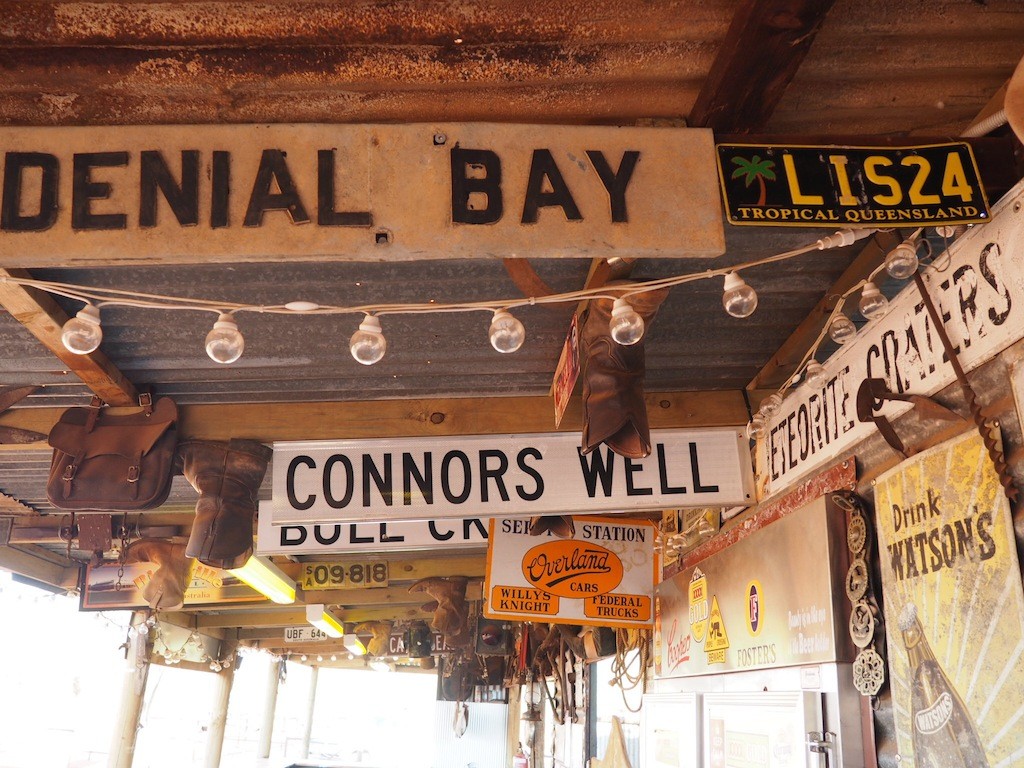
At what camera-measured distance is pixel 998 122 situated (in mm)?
2273

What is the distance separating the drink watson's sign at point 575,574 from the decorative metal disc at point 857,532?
2.36 m

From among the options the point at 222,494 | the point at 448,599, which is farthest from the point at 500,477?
the point at 448,599

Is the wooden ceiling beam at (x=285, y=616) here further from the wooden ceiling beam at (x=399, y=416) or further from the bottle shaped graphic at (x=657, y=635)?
the wooden ceiling beam at (x=399, y=416)

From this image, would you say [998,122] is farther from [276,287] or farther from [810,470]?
[276,287]

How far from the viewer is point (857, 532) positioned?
112 inches

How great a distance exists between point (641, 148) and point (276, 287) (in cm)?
152

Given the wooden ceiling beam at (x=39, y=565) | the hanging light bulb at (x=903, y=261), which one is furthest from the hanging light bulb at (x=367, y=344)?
the wooden ceiling beam at (x=39, y=565)

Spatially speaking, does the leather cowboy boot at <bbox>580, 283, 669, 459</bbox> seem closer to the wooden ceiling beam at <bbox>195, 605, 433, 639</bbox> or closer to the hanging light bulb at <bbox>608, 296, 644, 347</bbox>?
the hanging light bulb at <bbox>608, 296, 644, 347</bbox>

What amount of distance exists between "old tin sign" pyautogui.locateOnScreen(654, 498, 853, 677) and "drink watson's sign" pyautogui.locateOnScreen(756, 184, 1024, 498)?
296mm

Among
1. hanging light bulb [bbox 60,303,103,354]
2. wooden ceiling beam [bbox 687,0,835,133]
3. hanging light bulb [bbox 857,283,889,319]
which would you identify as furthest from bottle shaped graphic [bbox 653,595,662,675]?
hanging light bulb [bbox 60,303,103,354]

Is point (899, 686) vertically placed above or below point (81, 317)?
below

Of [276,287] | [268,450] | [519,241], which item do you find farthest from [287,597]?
[519,241]

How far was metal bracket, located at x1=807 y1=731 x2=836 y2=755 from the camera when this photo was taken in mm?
2854

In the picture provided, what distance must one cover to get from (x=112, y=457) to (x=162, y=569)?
3338mm
